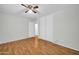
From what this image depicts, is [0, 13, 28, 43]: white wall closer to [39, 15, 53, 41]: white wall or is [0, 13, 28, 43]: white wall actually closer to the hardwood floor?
the hardwood floor

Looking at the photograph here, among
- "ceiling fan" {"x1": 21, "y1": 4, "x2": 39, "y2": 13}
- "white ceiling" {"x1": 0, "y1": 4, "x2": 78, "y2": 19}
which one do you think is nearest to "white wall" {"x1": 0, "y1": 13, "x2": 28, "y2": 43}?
"white ceiling" {"x1": 0, "y1": 4, "x2": 78, "y2": 19}

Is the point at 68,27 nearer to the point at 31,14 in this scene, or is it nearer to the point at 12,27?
the point at 31,14

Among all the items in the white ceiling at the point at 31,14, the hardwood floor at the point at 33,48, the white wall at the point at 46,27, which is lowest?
the hardwood floor at the point at 33,48

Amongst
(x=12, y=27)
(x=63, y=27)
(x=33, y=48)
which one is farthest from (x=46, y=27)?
(x=12, y=27)

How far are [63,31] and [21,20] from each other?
0.71 metres

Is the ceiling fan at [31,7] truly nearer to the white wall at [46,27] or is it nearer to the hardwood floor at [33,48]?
the white wall at [46,27]

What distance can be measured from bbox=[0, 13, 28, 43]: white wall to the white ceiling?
73 mm

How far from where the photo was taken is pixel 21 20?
8.39 ft

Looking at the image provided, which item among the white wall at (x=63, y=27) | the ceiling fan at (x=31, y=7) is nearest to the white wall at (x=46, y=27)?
the white wall at (x=63, y=27)

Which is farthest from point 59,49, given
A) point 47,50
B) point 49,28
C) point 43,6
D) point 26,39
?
point 43,6

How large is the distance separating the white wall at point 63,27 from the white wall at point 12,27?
0.97 feet

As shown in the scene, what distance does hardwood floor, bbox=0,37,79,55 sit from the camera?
2514 mm

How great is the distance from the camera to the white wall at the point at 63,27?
251cm

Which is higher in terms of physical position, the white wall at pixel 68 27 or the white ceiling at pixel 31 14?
the white ceiling at pixel 31 14
